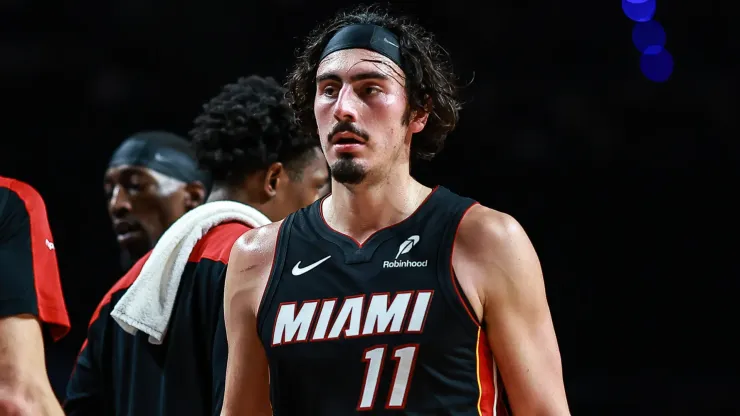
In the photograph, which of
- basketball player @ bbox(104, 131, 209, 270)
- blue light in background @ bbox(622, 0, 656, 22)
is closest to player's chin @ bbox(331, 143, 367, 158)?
basketball player @ bbox(104, 131, 209, 270)

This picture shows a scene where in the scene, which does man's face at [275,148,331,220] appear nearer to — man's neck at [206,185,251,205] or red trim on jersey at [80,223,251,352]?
man's neck at [206,185,251,205]

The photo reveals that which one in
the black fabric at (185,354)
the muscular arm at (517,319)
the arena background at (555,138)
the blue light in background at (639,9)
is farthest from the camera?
the blue light in background at (639,9)

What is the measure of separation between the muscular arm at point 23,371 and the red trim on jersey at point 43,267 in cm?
5

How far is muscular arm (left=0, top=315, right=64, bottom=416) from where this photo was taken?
2.00m

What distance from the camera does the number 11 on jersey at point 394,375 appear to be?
1.87 meters

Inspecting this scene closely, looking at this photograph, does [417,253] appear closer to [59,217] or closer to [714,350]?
[714,350]

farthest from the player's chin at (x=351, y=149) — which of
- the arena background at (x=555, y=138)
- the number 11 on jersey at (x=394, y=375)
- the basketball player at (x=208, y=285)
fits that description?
the arena background at (x=555, y=138)

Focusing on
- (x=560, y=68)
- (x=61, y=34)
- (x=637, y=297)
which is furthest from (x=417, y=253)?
(x=61, y=34)

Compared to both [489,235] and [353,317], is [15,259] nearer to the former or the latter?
[353,317]

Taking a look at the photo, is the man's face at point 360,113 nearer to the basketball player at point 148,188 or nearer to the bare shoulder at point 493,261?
the bare shoulder at point 493,261

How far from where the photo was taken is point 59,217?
6496mm

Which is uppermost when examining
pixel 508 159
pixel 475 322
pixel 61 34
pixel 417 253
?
pixel 61 34

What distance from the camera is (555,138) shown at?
6473 mm

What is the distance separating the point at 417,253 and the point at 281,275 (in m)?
0.29
